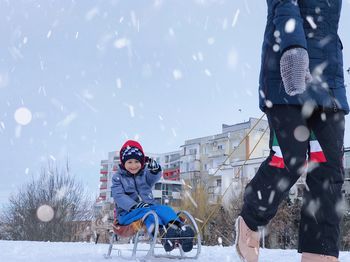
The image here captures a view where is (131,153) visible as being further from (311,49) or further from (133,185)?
(311,49)

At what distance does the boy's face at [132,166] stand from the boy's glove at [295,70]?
2.30m

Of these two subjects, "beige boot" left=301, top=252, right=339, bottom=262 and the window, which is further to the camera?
the window

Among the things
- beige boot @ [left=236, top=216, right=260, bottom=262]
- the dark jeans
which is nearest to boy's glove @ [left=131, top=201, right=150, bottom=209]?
beige boot @ [left=236, top=216, right=260, bottom=262]

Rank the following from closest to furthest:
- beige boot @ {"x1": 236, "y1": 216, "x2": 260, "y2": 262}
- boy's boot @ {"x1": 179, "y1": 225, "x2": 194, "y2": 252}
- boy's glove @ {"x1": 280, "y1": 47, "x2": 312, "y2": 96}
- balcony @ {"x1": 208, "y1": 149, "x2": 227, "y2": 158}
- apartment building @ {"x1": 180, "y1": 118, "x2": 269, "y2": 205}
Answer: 1. boy's glove @ {"x1": 280, "y1": 47, "x2": 312, "y2": 96}
2. beige boot @ {"x1": 236, "y1": 216, "x2": 260, "y2": 262}
3. boy's boot @ {"x1": 179, "y1": 225, "x2": 194, "y2": 252}
4. apartment building @ {"x1": 180, "y1": 118, "x2": 269, "y2": 205}
5. balcony @ {"x1": 208, "y1": 149, "x2": 227, "y2": 158}

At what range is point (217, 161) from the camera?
51594mm

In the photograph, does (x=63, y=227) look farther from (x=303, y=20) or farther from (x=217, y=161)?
(x=303, y=20)

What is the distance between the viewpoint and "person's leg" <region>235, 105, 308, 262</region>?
7.25 ft

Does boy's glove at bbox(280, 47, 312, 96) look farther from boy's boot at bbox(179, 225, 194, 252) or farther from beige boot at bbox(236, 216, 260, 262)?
boy's boot at bbox(179, 225, 194, 252)

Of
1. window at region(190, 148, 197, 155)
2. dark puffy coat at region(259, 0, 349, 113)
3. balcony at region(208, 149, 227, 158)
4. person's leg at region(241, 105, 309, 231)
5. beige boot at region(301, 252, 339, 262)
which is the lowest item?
beige boot at region(301, 252, 339, 262)

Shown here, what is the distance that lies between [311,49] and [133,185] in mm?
2313

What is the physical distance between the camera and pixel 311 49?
89.4 inches

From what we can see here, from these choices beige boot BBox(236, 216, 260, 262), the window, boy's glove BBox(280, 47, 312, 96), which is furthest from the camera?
A: the window

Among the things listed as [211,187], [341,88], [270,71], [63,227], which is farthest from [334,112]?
[211,187]

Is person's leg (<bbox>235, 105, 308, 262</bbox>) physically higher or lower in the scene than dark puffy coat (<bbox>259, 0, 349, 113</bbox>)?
lower
